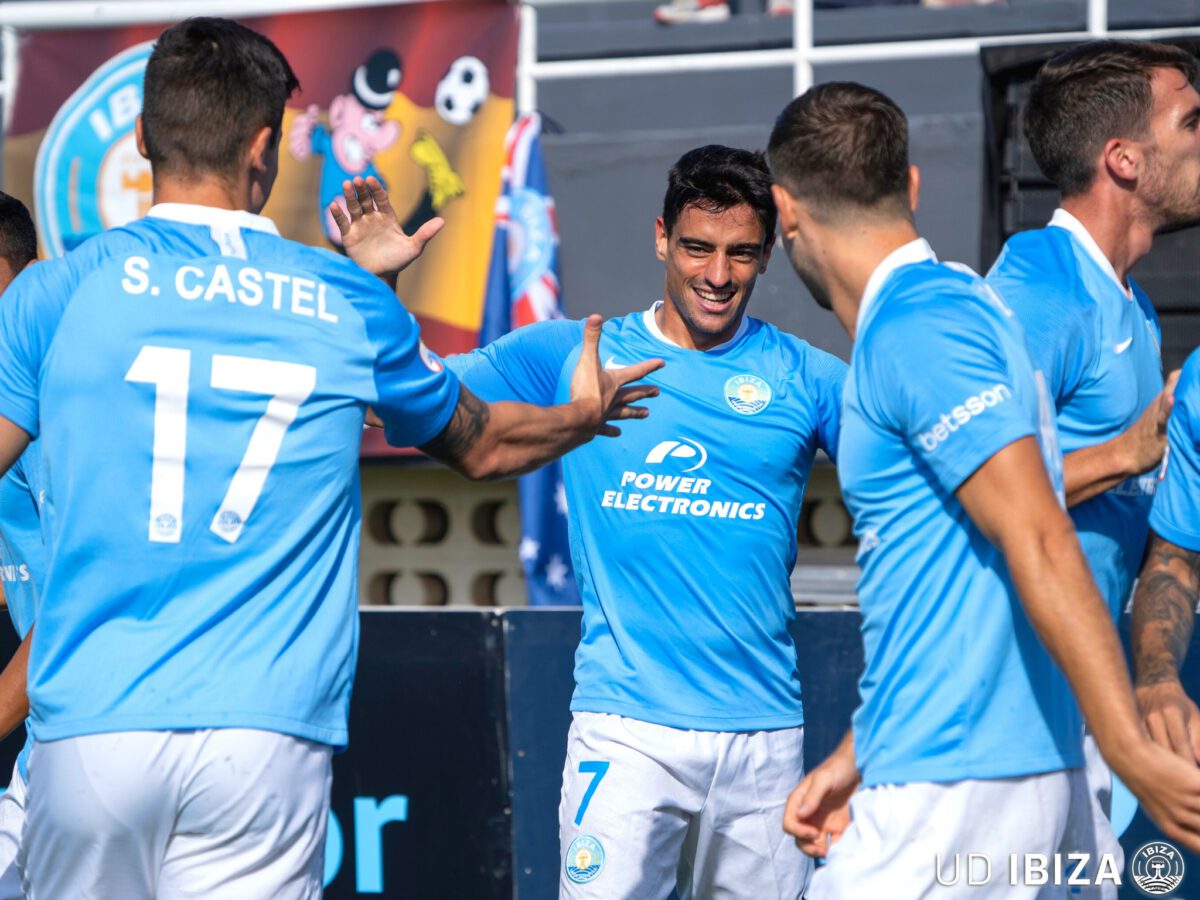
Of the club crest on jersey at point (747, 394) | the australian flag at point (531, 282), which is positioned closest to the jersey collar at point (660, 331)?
the club crest on jersey at point (747, 394)

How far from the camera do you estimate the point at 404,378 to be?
9.48ft

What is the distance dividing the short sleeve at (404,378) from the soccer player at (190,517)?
19mm

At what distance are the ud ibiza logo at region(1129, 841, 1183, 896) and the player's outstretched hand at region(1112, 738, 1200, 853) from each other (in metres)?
2.78

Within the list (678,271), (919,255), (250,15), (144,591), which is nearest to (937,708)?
(919,255)

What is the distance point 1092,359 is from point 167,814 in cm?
204

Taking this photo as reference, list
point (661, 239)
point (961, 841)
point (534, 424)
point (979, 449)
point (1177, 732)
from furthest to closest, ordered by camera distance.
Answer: point (661, 239) → point (534, 424) → point (1177, 732) → point (961, 841) → point (979, 449)

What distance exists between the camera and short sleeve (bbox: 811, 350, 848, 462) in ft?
13.5

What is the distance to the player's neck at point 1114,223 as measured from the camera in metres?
3.28

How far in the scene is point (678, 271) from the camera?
13.7 ft

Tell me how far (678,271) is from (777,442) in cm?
56

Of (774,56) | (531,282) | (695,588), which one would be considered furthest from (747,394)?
(774,56)

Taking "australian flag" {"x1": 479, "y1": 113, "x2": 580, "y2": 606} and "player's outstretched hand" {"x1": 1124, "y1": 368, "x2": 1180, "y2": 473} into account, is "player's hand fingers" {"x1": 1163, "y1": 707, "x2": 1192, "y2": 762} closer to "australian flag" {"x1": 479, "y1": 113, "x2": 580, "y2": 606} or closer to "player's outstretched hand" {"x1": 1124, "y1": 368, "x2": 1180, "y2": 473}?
"player's outstretched hand" {"x1": 1124, "y1": 368, "x2": 1180, "y2": 473}

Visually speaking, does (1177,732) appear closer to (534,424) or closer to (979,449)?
(979,449)

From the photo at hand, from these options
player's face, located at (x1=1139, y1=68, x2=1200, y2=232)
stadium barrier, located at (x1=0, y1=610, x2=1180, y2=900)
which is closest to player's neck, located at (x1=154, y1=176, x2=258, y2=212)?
player's face, located at (x1=1139, y1=68, x2=1200, y2=232)
